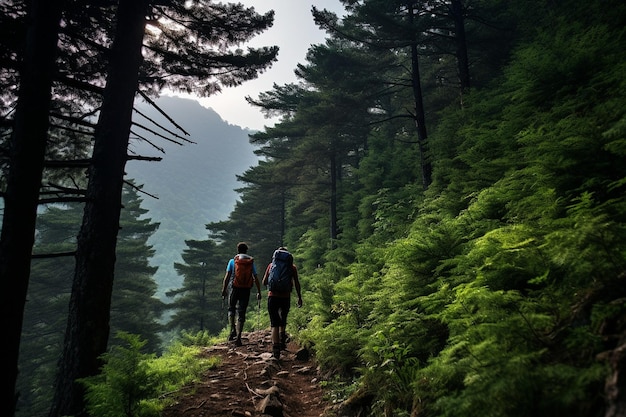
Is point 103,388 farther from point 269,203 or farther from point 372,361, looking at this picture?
point 269,203

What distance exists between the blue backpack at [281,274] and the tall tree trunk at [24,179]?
166 inches

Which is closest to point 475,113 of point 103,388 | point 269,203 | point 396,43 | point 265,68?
point 396,43

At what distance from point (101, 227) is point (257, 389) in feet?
11.4

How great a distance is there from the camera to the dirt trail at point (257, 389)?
418 cm

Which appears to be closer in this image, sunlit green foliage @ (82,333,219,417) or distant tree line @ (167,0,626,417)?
distant tree line @ (167,0,626,417)

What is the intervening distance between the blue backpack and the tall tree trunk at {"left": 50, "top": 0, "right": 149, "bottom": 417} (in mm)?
3176

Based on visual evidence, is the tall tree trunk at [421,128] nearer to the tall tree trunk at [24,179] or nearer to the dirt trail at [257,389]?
the dirt trail at [257,389]

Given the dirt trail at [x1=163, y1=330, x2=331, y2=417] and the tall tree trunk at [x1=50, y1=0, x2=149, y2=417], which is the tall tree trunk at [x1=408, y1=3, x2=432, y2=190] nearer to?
the dirt trail at [x1=163, y1=330, x2=331, y2=417]

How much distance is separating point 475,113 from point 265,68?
6809 millimetres

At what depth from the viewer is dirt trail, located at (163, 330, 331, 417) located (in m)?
4.18

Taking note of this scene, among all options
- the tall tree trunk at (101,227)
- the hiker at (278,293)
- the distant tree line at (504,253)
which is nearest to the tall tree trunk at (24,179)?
the tall tree trunk at (101,227)

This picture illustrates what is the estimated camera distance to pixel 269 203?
30.3 meters

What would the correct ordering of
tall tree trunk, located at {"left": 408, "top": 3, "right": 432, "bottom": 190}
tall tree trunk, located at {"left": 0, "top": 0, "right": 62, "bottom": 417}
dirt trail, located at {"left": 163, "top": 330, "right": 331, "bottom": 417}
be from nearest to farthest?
tall tree trunk, located at {"left": 0, "top": 0, "right": 62, "bottom": 417} → dirt trail, located at {"left": 163, "top": 330, "right": 331, "bottom": 417} → tall tree trunk, located at {"left": 408, "top": 3, "right": 432, "bottom": 190}

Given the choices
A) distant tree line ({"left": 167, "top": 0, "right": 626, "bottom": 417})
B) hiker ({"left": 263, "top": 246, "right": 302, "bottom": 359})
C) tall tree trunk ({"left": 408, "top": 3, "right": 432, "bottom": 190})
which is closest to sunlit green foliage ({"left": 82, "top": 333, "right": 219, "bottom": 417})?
distant tree line ({"left": 167, "top": 0, "right": 626, "bottom": 417})
